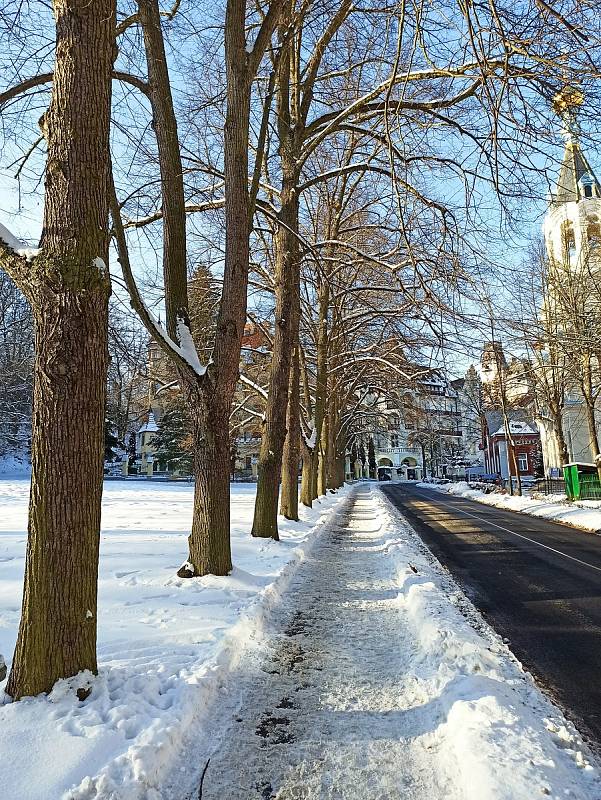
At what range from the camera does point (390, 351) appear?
22.1 m

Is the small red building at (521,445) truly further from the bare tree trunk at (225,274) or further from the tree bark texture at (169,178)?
the tree bark texture at (169,178)

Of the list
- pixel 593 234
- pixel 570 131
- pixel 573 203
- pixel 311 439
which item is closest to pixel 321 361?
pixel 311 439

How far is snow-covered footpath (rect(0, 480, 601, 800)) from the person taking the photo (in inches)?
122

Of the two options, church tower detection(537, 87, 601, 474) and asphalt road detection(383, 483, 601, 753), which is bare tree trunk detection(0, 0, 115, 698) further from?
church tower detection(537, 87, 601, 474)

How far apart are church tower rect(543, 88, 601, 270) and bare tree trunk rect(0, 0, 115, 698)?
5.20m

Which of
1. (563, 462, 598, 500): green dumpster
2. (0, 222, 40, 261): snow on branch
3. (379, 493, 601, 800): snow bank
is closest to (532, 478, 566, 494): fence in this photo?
(563, 462, 598, 500): green dumpster

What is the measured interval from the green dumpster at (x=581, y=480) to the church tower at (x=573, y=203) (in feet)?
28.9

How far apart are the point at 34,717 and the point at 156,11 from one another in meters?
8.21

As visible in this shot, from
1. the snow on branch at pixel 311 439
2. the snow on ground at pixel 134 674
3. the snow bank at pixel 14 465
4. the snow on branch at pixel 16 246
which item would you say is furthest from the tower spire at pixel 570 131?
the snow bank at pixel 14 465

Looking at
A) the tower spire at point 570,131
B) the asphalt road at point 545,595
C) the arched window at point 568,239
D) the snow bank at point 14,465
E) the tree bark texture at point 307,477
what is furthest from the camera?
the snow bank at point 14,465

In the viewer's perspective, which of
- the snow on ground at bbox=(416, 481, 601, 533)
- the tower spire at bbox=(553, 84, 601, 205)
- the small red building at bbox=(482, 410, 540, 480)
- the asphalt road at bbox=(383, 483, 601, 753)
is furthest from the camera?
the small red building at bbox=(482, 410, 540, 480)

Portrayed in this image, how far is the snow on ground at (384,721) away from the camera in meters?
3.20

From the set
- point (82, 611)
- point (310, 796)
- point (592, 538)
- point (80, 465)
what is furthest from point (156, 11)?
point (592, 538)

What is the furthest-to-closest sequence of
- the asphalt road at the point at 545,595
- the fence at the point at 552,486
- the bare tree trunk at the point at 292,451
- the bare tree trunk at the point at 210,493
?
the fence at the point at 552,486
the bare tree trunk at the point at 292,451
the bare tree trunk at the point at 210,493
the asphalt road at the point at 545,595
